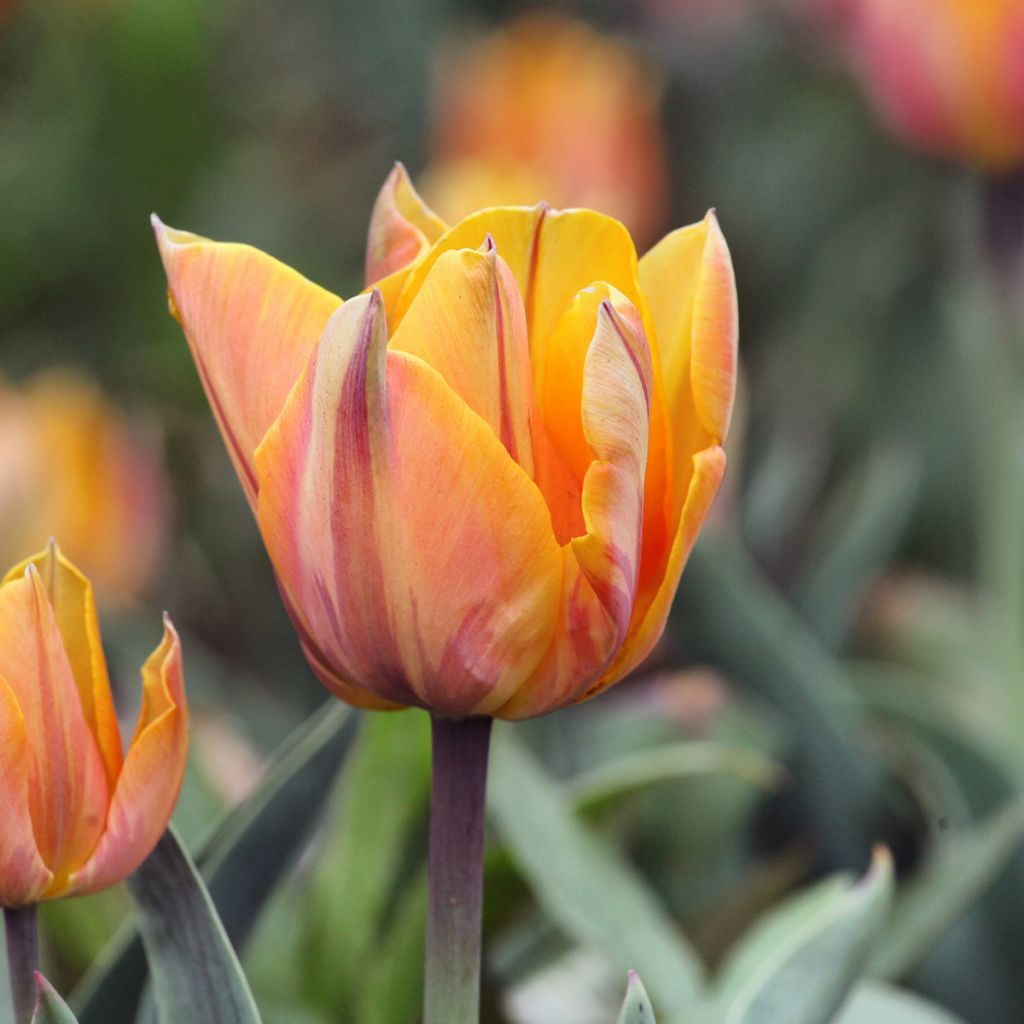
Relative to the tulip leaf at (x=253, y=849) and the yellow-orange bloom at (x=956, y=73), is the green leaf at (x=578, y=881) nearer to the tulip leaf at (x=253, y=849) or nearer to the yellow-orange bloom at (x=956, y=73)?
the tulip leaf at (x=253, y=849)

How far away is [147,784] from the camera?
0.36 metres

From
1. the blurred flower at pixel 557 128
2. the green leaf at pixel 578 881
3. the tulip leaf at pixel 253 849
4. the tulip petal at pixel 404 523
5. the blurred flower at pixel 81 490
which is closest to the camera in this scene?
the tulip petal at pixel 404 523

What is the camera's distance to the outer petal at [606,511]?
34 centimetres

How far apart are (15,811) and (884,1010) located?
0.32 m

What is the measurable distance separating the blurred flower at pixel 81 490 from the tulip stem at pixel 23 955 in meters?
0.56

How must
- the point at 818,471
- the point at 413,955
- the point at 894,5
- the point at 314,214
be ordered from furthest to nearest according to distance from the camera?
the point at 314,214 → the point at 818,471 → the point at 894,5 → the point at 413,955

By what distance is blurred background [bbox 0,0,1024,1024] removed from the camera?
0.66 m

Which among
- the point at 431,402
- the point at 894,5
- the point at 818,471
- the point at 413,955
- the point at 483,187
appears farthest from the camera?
the point at 818,471

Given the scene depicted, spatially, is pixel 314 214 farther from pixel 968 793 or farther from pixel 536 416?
pixel 536 416

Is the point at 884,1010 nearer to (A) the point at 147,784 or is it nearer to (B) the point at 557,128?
(A) the point at 147,784

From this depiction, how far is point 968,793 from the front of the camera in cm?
77

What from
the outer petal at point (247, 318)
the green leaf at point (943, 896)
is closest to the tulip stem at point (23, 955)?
the outer petal at point (247, 318)

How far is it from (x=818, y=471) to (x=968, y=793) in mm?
699

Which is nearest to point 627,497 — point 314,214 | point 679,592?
point 679,592
